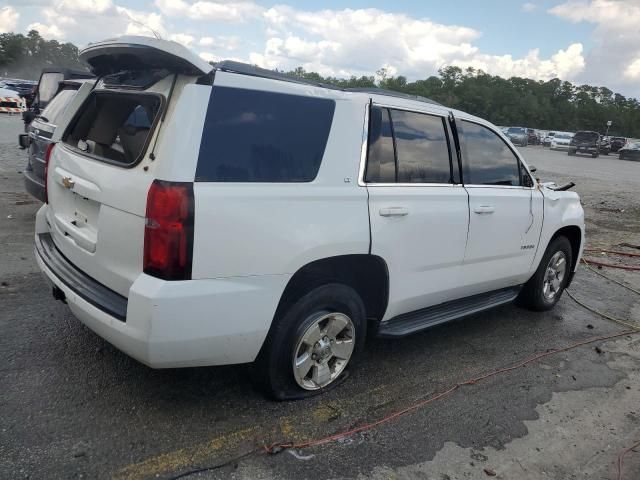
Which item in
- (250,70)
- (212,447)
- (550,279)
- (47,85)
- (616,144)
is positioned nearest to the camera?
(212,447)

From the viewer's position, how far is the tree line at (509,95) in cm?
8156

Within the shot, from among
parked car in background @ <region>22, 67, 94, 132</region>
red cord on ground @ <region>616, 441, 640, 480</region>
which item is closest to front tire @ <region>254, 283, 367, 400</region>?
red cord on ground @ <region>616, 441, 640, 480</region>

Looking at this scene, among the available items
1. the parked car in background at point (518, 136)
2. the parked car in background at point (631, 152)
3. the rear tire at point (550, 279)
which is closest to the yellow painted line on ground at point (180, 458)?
the rear tire at point (550, 279)

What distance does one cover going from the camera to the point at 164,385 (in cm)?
335

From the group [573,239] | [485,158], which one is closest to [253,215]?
[485,158]

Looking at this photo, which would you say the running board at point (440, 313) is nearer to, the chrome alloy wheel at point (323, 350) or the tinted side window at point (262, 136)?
the chrome alloy wheel at point (323, 350)

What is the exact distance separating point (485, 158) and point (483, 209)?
1.72 feet

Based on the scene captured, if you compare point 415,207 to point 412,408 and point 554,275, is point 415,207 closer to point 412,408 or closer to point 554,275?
point 412,408

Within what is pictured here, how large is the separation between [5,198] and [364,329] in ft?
23.9

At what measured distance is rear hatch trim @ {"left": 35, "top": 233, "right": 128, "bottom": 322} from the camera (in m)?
2.78

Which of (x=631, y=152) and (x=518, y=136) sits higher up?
(x=518, y=136)

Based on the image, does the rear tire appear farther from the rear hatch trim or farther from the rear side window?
the rear hatch trim

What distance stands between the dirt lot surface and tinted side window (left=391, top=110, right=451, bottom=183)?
55.4 inches

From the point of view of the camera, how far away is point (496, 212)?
13.9ft
